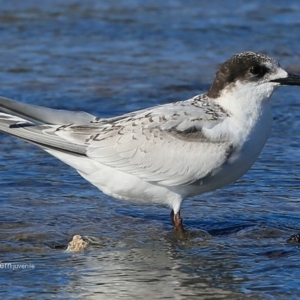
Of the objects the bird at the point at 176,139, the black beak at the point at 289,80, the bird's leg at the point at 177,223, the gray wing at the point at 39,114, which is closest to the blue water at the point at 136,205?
the bird's leg at the point at 177,223

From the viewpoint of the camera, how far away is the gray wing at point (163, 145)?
6340 millimetres

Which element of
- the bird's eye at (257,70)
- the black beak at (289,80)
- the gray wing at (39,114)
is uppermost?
the bird's eye at (257,70)

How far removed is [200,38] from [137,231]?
6.87 meters

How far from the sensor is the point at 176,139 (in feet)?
21.0

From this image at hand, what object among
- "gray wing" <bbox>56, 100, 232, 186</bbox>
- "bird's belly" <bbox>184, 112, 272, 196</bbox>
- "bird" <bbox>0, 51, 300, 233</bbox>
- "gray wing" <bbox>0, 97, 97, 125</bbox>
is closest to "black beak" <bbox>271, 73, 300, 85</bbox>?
"bird" <bbox>0, 51, 300, 233</bbox>

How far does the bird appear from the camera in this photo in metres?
6.32

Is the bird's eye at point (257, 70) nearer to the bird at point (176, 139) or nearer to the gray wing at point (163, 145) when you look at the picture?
the bird at point (176, 139)

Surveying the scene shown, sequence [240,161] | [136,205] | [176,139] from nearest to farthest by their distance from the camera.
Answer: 1. [240,161]
2. [176,139]
3. [136,205]

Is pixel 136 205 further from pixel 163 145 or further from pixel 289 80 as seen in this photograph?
pixel 289 80

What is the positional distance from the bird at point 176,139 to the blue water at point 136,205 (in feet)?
1.10

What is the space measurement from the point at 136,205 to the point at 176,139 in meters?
0.92

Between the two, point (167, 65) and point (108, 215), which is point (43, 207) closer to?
point (108, 215)

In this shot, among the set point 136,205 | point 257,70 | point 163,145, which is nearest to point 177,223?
point 163,145

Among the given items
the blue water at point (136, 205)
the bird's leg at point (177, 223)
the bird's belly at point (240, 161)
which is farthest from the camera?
the bird's leg at point (177, 223)
